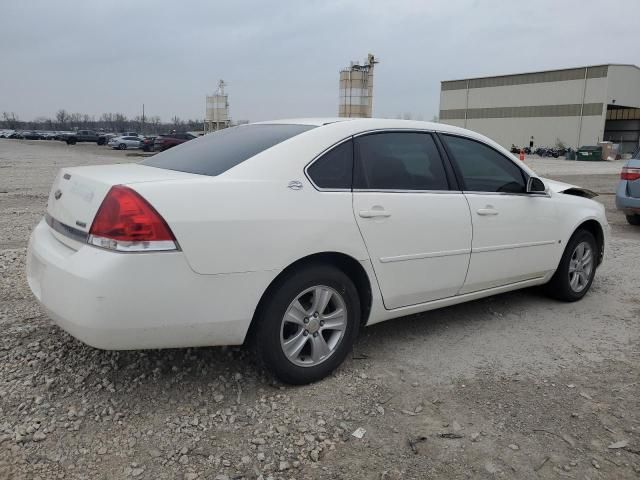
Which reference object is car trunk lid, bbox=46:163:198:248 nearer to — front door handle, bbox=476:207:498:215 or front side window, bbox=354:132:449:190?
front side window, bbox=354:132:449:190

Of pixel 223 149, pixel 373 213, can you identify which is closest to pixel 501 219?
pixel 373 213

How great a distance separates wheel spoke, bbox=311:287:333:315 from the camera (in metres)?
3.26

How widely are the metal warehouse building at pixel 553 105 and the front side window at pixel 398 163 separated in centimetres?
5485

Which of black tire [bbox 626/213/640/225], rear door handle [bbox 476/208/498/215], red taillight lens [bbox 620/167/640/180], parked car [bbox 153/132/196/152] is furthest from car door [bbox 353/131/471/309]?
parked car [bbox 153/132/196/152]

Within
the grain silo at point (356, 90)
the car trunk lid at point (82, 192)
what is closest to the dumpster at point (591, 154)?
the grain silo at point (356, 90)

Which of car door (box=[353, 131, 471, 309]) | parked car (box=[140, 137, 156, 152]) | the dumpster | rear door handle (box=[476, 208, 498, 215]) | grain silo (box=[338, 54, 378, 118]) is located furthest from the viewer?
the dumpster

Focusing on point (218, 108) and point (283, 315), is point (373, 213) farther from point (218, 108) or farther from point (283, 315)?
point (218, 108)

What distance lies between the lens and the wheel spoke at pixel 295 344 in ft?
10.5

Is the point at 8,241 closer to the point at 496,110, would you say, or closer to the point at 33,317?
the point at 33,317

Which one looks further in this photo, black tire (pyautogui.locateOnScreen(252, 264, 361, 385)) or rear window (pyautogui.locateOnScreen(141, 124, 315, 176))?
rear window (pyautogui.locateOnScreen(141, 124, 315, 176))

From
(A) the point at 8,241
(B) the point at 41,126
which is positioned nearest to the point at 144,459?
(A) the point at 8,241

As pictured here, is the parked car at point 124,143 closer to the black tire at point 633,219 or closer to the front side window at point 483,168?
the black tire at point 633,219

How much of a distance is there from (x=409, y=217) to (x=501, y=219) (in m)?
1.01

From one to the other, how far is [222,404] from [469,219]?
2.12 meters
